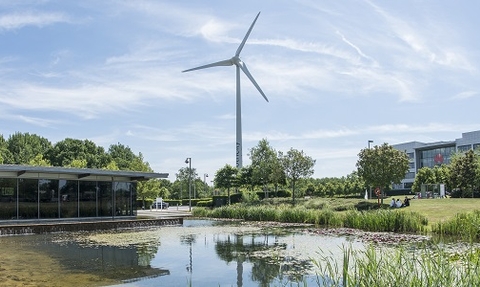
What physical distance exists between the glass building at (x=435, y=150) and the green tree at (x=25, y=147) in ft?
179

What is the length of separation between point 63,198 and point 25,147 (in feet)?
151

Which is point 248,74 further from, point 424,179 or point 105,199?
point 105,199

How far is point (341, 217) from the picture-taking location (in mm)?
23281

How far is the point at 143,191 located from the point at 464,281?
149 feet

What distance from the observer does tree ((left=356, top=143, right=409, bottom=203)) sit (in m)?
32.1

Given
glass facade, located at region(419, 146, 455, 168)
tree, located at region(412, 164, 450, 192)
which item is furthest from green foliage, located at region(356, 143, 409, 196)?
glass facade, located at region(419, 146, 455, 168)

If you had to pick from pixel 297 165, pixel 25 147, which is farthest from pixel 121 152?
pixel 297 165

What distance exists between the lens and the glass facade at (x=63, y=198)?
24.2 m

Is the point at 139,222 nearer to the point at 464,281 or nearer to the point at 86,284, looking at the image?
the point at 86,284

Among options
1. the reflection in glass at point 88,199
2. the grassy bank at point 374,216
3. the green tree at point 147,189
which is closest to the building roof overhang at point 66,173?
the reflection in glass at point 88,199

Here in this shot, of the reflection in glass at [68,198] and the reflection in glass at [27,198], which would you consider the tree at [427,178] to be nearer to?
the reflection in glass at [68,198]

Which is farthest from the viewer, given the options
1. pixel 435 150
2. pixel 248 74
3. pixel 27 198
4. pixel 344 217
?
pixel 435 150

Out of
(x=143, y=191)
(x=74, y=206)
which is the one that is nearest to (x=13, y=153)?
(x=143, y=191)

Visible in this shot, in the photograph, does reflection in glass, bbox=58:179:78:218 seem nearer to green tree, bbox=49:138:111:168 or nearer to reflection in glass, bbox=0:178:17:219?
reflection in glass, bbox=0:178:17:219
